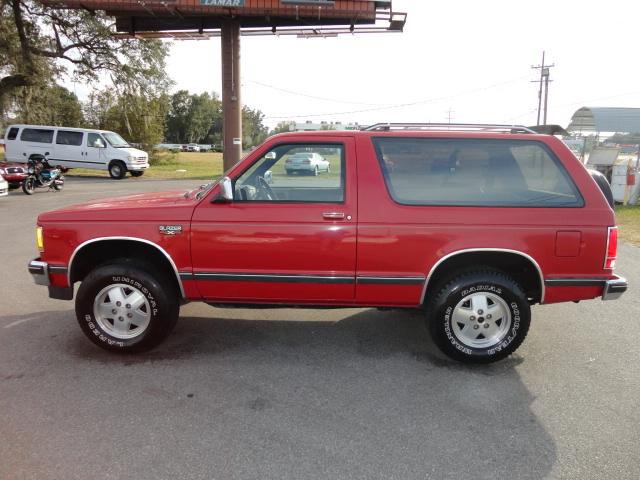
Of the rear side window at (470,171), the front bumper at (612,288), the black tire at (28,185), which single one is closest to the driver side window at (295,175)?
the rear side window at (470,171)

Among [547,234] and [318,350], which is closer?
[547,234]

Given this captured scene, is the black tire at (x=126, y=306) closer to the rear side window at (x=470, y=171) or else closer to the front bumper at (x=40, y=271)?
the front bumper at (x=40, y=271)

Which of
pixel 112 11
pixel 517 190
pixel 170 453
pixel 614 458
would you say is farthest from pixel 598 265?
pixel 112 11

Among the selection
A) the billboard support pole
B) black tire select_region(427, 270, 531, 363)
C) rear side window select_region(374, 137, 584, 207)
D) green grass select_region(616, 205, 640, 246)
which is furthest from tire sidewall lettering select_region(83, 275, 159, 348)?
the billboard support pole

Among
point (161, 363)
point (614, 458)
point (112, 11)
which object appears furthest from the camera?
point (112, 11)

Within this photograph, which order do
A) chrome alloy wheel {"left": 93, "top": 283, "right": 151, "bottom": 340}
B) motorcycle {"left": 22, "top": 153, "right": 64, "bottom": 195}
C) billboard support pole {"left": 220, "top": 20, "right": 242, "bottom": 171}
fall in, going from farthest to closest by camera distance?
billboard support pole {"left": 220, "top": 20, "right": 242, "bottom": 171}, motorcycle {"left": 22, "top": 153, "right": 64, "bottom": 195}, chrome alloy wheel {"left": 93, "top": 283, "right": 151, "bottom": 340}

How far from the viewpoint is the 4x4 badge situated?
380 cm

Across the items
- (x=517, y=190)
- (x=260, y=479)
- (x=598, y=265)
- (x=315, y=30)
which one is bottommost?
(x=260, y=479)

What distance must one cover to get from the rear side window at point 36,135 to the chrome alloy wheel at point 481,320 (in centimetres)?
2236

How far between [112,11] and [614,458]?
20928mm

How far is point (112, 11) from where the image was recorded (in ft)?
60.2

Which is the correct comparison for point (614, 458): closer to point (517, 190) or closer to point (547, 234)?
point (547, 234)

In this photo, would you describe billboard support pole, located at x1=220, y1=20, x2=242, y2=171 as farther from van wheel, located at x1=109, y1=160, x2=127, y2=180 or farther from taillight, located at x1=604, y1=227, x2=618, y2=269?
taillight, located at x1=604, y1=227, x2=618, y2=269

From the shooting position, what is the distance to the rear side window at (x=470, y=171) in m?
3.78
